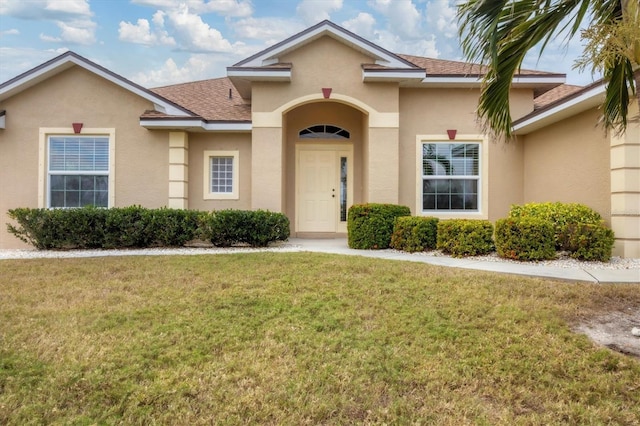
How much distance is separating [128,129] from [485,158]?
10.4 m

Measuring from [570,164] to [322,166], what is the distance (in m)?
6.85

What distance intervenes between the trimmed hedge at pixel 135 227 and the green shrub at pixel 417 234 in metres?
3.18

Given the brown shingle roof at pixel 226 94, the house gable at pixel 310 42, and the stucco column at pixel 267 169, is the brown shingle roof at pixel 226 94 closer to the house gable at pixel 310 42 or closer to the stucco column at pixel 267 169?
the house gable at pixel 310 42

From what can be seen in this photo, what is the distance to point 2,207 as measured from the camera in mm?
11156

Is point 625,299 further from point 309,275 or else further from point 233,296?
point 233,296


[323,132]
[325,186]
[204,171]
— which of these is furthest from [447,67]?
[204,171]

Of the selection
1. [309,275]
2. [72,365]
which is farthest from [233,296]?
[72,365]

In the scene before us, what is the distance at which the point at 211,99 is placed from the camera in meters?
13.4

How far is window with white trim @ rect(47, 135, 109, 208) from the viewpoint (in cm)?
1128

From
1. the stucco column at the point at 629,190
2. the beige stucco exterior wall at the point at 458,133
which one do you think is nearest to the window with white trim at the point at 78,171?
the beige stucco exterior wall at the point at 458,133

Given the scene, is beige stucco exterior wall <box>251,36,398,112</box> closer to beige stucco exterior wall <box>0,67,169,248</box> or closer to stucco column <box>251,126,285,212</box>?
stucco column <box>251,126,285,212</box>

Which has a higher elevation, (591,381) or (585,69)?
(585,69)

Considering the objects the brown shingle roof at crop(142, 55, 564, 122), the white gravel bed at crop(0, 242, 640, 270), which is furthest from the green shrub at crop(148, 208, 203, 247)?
the brown shingle roof at crop(142, 55, 564, 122)

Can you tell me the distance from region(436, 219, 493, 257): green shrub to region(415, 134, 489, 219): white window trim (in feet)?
9.89
